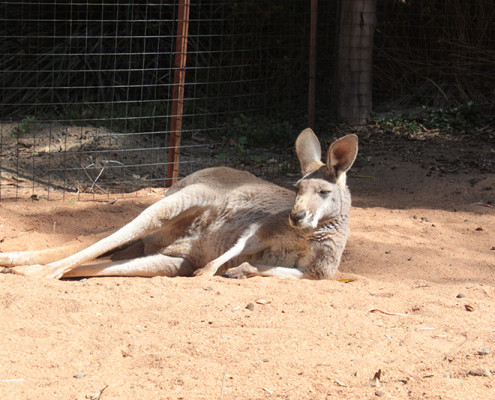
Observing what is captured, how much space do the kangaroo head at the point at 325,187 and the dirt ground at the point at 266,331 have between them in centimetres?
42

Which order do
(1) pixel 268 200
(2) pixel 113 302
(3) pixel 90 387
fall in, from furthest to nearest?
(1) pixel 268 200 → (2) pixel 113 302 → (3) pixel 90 387

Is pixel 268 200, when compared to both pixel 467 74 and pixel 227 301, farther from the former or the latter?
pixel 467 74

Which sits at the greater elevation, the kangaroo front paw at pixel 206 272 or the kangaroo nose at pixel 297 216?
the kangaroo nose at pixel 297 216

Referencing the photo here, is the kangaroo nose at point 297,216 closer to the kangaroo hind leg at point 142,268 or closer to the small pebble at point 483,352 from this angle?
the kangaroo hind leg at point 142,268

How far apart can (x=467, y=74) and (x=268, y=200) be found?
568cm

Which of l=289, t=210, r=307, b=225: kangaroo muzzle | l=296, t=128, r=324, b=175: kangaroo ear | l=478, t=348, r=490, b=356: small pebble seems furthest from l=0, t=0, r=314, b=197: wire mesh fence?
l=478, t=348, r=490, b=356: small pebble

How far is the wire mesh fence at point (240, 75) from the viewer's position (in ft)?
26.9

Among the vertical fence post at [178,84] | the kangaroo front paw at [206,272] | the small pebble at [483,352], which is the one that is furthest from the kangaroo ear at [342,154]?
the vertical fence post at [178,84]

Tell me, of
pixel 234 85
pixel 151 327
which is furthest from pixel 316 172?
pixel 234 85

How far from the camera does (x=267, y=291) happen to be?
12.1ft

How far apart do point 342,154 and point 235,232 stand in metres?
0.92

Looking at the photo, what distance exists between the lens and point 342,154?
418cm

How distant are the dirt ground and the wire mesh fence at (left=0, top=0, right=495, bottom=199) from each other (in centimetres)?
336

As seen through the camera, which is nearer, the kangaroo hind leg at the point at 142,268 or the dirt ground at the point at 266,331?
the dirt ground at the point at 266,331
